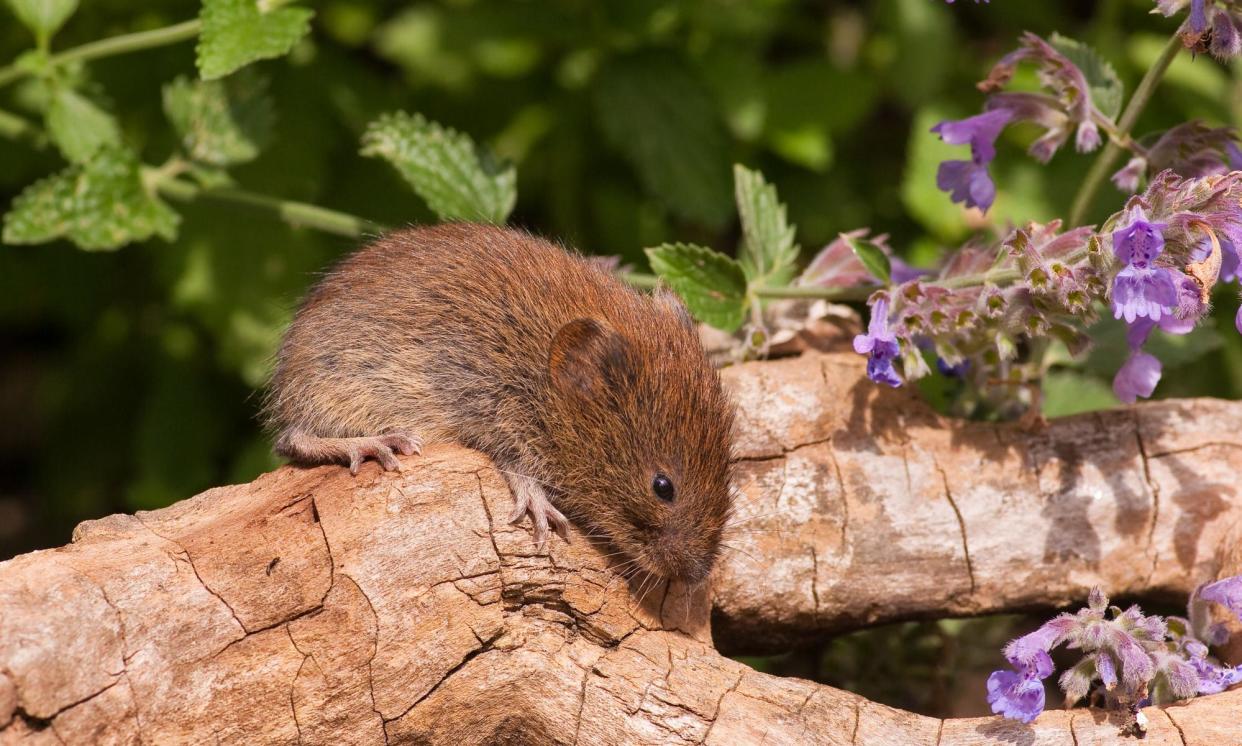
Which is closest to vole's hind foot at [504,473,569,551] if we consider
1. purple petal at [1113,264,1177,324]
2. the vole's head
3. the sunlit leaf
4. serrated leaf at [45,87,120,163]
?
the vole's head

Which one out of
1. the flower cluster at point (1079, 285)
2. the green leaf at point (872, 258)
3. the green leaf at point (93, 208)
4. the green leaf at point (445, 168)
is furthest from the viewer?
the green leaf at point (445, 168)

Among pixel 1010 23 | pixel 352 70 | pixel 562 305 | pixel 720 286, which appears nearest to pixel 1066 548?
pixel 720 286

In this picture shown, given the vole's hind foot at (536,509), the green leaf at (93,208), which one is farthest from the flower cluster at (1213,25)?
the green leaf at (93,208)

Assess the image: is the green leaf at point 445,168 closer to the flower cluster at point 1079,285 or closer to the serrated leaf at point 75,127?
the serrated leaf at point 75,127

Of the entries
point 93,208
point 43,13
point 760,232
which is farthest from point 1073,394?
point 43,13

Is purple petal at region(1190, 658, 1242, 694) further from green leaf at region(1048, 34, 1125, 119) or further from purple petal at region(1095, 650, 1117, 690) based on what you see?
green leaf at region(1048, 34, 1125, 119)

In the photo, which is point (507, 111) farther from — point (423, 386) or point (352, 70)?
point (423, 386)
